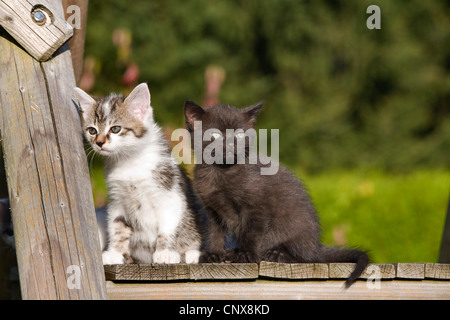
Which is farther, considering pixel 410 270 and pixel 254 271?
pixel 410 270

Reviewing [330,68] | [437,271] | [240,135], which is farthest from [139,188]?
[330,68]

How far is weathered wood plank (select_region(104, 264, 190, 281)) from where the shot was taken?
266 centimetres

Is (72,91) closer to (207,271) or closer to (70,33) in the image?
(70,33)

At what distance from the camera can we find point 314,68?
10.2m

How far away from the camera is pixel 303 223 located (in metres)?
3.21

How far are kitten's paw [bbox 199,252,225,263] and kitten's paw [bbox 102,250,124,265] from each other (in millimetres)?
412

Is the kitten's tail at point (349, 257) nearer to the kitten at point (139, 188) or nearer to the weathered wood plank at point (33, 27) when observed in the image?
the kitten at point (139, 188)

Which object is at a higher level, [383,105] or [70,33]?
[70,33]

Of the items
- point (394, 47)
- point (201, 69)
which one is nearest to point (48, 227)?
point (201, 69)

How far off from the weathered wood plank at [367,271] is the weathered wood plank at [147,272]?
2.11 feet

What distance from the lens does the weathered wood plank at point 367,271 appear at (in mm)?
2783

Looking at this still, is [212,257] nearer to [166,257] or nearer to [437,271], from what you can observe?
[166,257]

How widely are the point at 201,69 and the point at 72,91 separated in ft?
20.1

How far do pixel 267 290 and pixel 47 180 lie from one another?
1032 millimetres
